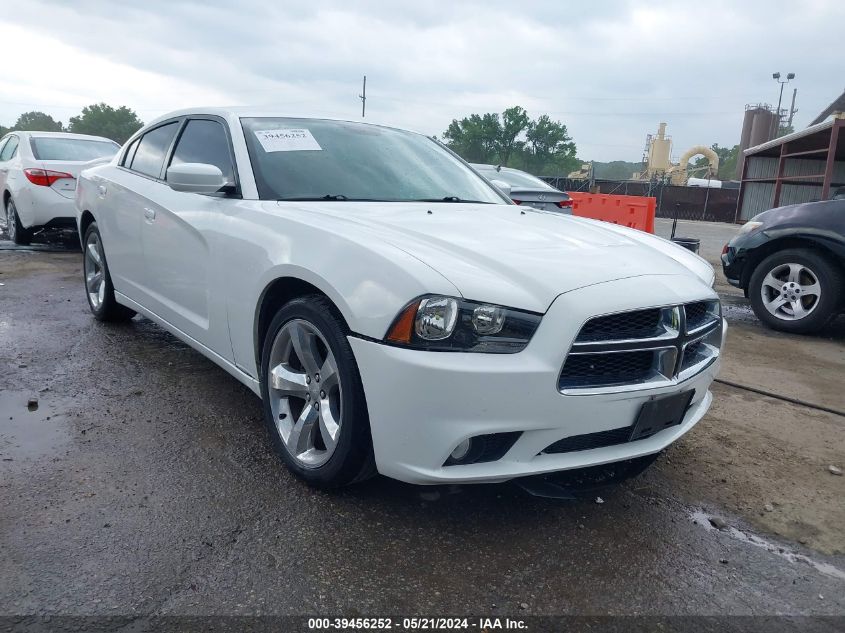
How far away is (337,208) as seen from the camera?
2.84 m

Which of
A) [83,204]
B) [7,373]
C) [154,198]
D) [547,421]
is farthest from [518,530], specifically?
[83,204]

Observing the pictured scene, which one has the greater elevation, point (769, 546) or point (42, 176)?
point (42, 176)

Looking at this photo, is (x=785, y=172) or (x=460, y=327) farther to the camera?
(x=785, y=172)

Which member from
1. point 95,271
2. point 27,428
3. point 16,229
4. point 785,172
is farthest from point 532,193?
point 785,172

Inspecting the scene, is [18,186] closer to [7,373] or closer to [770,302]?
[7,373]

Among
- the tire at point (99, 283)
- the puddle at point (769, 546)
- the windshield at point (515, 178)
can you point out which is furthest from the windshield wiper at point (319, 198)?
the windshield at point (515, 178)

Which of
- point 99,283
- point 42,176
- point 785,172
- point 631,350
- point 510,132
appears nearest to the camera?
point 631,350

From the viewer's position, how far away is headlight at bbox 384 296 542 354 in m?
2.07

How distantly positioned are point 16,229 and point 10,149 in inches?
47.1

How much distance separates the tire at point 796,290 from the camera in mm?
5422

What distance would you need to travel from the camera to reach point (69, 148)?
888 centimetres

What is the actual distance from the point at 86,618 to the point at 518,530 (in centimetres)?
143

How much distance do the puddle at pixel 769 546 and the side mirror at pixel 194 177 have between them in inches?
98.2

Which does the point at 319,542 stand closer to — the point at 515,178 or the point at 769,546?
the point at 769,546
